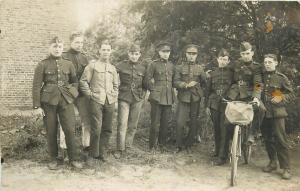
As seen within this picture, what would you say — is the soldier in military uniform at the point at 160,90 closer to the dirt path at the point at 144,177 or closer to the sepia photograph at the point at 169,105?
the sepia photograph at the point at 169,105

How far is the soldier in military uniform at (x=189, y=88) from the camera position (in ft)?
20.0

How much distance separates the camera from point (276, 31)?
6.62 m

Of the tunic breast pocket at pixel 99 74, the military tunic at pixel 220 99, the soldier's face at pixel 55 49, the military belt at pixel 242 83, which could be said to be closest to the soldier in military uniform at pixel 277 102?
the military belt at pixel 242 83

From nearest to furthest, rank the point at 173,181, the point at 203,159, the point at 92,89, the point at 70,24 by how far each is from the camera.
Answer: the point at 173,181
the point at 92,89
the point at 203,159
the point at 70,24

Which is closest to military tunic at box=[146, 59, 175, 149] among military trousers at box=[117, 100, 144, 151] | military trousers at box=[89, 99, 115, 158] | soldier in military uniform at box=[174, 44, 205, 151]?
soldier in military uniform at box=[174, 44, 205, 151]

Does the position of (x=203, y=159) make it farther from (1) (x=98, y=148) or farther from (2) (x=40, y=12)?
(2) (x=40, y=12)

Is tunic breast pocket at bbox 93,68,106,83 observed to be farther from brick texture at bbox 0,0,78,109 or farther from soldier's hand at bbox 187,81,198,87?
brick texture at bbox 0,0,78,109

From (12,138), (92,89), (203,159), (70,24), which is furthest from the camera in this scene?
(70,24)

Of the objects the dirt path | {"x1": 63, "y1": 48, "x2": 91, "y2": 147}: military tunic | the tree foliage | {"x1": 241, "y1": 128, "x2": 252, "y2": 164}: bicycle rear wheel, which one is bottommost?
the dirt path

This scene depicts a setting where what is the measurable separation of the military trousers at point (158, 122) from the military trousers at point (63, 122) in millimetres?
1401

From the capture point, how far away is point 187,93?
6109 mm

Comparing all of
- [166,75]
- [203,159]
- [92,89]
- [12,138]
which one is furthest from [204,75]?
[12,138]

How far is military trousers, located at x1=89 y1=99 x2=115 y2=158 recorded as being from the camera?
17.5ft

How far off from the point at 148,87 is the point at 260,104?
5.60 feet
